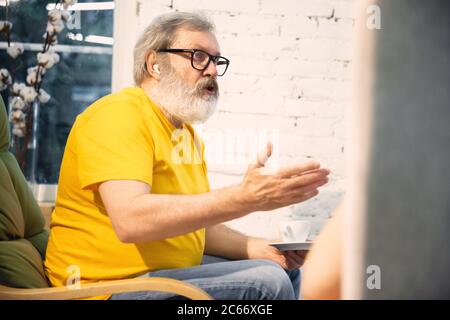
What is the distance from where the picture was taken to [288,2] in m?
1.33

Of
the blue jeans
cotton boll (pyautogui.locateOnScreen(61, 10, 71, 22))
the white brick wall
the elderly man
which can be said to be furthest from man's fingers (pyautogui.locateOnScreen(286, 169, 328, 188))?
cotton boll (pyautogui.locateOnScreen(61, 10, 71, 22))

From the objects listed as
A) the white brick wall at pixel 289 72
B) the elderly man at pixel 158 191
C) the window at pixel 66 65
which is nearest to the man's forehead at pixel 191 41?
the elderly man at pixel 158 191

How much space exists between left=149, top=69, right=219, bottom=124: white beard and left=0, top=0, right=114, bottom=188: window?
297 millimetres

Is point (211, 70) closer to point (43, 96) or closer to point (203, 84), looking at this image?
point (203, 84)

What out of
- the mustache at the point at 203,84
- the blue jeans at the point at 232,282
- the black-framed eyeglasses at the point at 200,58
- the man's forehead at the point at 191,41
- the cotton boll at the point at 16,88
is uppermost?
the man's forehead at the point at 191,41

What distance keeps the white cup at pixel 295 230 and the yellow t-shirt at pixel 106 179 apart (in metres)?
0.27

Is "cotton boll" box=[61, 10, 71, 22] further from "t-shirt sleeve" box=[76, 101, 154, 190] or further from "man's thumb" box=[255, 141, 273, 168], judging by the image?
"man's thumb" box=[255, 141, 273, 168]

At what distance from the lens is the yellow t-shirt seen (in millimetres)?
927

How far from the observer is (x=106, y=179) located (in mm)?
897

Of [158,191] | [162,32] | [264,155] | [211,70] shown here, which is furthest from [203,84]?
[264,155]

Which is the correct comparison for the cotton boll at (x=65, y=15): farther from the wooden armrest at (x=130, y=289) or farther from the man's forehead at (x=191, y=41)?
the wooden armrest at (x=130, y=289)

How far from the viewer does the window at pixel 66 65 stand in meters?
1.38
